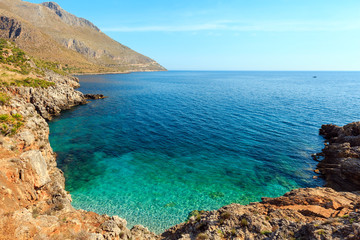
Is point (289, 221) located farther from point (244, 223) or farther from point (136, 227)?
point (136, 227)

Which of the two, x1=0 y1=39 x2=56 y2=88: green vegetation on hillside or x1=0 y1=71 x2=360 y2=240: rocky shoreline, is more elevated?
x1=0 y1=39 x2=56 y2=88: green vegetation on hillside

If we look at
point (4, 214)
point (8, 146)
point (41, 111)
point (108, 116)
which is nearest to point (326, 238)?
point (4, 214)

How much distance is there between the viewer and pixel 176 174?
27.7 m

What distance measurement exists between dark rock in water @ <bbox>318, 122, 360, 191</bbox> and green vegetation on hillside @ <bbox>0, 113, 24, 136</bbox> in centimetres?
4091

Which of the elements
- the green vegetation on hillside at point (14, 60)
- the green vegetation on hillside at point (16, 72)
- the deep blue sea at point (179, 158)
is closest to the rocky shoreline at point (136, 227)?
the deep blue sea at point (179, 158)

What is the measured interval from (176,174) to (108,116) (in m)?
36.3

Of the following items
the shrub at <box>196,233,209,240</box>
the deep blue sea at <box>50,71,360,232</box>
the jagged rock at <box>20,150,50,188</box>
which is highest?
the jagged rock at <box>20,150,50,188</box>

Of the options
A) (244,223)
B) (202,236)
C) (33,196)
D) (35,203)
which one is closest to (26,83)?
(33,196)

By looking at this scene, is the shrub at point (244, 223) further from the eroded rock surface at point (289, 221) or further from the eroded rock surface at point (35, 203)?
the eroded rock surface at point (35, 203)

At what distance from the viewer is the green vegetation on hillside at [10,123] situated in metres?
20.5

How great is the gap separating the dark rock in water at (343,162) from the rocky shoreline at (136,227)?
11 cm

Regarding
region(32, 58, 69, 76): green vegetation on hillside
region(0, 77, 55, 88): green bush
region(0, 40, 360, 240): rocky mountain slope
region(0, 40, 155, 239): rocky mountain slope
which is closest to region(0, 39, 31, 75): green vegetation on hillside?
region(0, 77, 55, 88): green bush

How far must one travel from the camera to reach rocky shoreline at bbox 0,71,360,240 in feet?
36.3

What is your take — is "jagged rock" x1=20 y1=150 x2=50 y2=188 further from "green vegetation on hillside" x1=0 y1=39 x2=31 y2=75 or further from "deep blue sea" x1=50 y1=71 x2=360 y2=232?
"green vegetation on hillside" x1=0 y1=39 x2=31 y2=75
